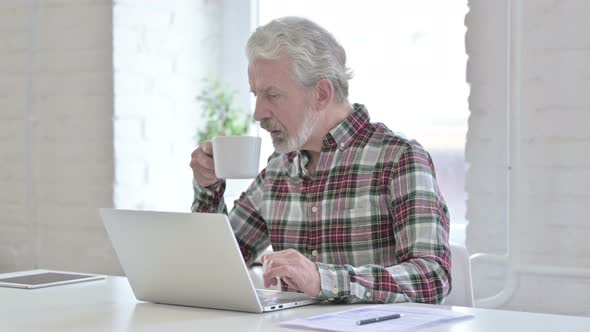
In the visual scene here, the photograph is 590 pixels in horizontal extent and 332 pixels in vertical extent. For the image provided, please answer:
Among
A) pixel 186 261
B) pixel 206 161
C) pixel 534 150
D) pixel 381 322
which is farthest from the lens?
pixel 534 150

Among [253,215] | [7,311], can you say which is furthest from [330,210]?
[7,311]

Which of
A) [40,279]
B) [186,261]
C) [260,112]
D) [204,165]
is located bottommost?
[40,279]

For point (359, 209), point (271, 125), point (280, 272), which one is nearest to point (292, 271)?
point (280, 272)

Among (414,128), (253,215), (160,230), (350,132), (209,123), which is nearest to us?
(160,230)

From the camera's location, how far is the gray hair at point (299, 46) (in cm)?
182

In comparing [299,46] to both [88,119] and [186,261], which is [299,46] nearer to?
[186,261]

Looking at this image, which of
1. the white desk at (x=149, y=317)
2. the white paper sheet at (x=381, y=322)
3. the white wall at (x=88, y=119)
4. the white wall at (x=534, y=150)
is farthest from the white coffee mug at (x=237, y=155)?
the white wall at (x=88, y=119)

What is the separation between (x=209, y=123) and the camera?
2938 mm

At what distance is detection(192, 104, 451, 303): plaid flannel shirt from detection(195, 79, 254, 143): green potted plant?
0.91 metres

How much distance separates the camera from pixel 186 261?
1376 millimetres

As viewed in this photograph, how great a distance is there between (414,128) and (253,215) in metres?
0.80

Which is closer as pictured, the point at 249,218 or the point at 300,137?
the point at 300,137

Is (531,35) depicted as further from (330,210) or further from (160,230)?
(160,230)

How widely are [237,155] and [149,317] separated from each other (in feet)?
1.49
